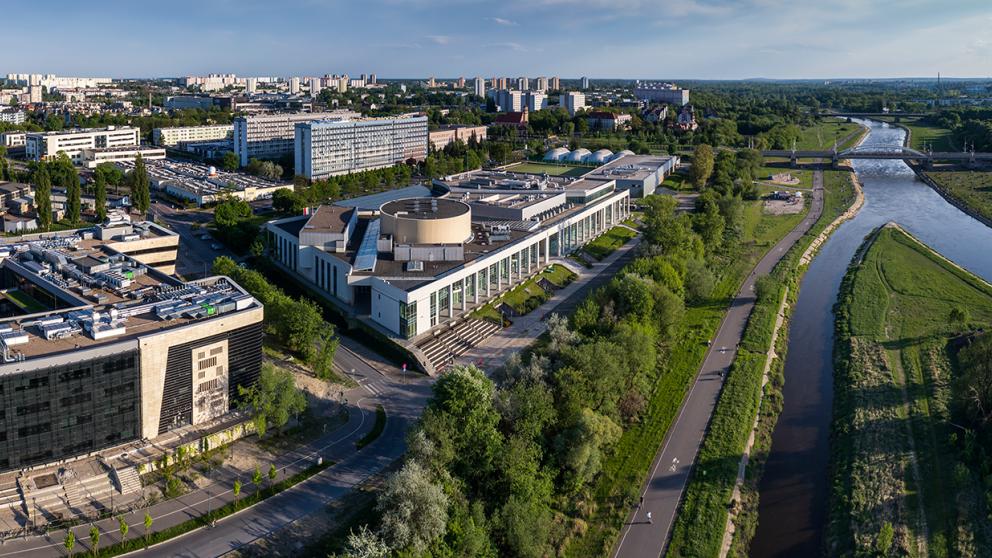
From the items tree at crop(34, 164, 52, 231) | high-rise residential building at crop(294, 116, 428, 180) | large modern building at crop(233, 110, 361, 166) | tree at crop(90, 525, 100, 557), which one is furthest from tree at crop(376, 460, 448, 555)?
large modern building at crop(233, 110, 361, 166)

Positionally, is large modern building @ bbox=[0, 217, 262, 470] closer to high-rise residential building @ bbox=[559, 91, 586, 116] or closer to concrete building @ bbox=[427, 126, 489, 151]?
concrete building @ bbox=[427, 126, 489, 151]

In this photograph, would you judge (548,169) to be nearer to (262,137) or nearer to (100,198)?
(262,137)

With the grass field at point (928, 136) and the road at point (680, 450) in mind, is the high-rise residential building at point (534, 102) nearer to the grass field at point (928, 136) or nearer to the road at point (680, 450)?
the grass field at point (928, 136)

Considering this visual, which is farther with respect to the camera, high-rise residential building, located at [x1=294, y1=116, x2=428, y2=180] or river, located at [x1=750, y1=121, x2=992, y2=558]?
high-rise residential building, located at [x1=294, y1=116, x2=428, y2=180]

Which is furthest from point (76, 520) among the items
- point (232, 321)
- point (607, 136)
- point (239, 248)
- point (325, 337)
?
point (607, 136)

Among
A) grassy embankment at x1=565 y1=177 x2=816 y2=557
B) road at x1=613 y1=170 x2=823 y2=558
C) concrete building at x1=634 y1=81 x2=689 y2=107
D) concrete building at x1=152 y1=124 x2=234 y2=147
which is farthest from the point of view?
concrete building at x1=634 y1=81 x2=689 y2=107

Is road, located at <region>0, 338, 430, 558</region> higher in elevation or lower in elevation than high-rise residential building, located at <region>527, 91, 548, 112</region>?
lower

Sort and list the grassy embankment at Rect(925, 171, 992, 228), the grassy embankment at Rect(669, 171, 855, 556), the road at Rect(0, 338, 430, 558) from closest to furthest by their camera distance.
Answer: the road at Rect(0, 338, 430, 558) → the grassy embankment at Rect(669, 171, 855, 556) → the grassy embankment at Rect(925, 171, 992, 228)
